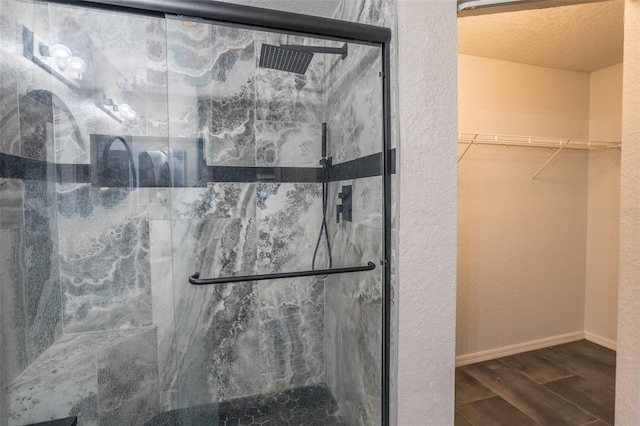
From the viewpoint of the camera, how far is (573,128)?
2.58 meters

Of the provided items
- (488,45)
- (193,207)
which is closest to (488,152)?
(488,45)

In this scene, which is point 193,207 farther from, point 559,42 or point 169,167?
point 559,42

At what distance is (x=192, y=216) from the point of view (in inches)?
45.6

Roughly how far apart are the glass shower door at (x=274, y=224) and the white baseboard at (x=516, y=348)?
1290 mm

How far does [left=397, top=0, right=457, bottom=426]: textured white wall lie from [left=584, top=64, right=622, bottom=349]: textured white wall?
2.18 meters

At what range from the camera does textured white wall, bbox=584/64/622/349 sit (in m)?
2.46

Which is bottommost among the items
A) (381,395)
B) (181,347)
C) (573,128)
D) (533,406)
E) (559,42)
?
(533,406)

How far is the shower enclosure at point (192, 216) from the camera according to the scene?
1201mm

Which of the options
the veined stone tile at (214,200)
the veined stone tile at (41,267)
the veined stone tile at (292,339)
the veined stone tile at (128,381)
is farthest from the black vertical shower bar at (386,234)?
the veined stone tile at (41,267)

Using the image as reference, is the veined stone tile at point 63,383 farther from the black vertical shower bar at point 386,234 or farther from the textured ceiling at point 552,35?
the textured ceiling at point 552,35

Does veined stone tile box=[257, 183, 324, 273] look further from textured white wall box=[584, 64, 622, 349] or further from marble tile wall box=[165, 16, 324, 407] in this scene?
textured white wall box=[584, 64, 622, 349]

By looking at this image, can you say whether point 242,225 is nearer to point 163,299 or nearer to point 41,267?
point 163,299

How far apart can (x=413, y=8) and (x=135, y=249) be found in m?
1.59

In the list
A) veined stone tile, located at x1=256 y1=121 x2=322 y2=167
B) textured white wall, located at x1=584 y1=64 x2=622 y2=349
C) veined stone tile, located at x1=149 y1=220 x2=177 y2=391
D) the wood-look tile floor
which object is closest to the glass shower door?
veined stone tile, located at x1=256 y1=121 x2=322 y2=167
